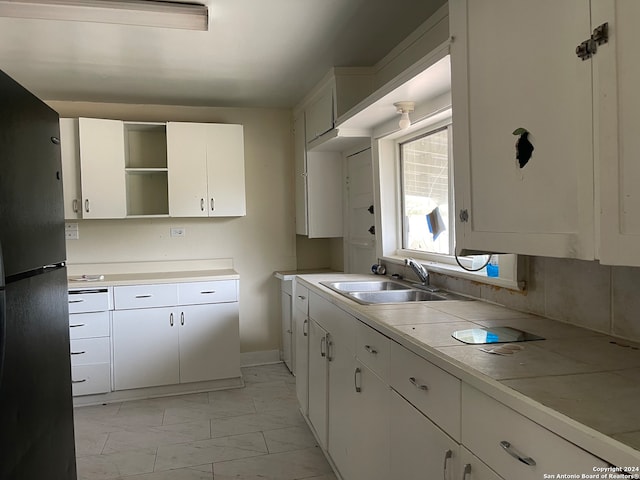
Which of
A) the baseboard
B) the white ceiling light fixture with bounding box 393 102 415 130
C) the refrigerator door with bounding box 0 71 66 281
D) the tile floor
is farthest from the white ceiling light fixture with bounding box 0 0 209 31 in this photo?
the baseboard

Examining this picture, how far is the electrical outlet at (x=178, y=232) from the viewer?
13.3ft

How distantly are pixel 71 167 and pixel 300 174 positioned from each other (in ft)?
6.08

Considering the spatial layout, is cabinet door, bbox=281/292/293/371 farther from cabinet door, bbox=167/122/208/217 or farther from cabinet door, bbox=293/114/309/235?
cabinet door, bbox=167/122/208/217

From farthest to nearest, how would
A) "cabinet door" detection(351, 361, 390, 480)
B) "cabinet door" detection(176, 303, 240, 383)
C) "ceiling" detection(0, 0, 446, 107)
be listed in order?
"cabinet door" detection(176, 303, 240, 383), "ceiling" detection(0, 0, 446, 107), "cabinet door" detection(351, 361, 390, 480)

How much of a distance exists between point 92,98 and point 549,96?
368 centimetres

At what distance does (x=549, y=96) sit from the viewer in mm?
1150

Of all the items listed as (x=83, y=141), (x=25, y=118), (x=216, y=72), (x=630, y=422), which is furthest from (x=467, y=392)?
(x=83, y=141)

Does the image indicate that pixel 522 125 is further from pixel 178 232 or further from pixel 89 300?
pixel 178 232

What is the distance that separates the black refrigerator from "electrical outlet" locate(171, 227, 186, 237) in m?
2.47

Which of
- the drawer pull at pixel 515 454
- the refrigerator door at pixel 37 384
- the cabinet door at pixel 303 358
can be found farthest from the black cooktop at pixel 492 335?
the cabinet door at pixel 303 358

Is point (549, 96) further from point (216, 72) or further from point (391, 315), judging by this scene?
point (216, 72)

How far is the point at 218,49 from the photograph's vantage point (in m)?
2.71

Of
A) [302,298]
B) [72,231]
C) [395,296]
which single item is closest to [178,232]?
[72,231]

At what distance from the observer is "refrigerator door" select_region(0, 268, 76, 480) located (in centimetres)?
110
